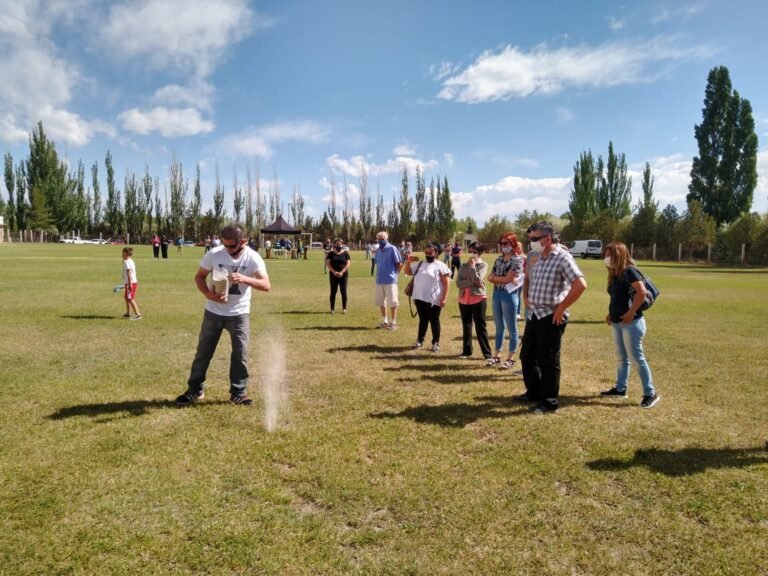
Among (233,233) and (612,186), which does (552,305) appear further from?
(612,186)

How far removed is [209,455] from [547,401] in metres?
3.57

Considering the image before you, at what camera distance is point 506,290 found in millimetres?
7648

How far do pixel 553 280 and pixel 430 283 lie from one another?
3.29m

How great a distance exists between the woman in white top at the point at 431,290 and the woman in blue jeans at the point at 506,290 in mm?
1025

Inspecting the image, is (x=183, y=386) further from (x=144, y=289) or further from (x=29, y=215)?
(x=29, y=215)

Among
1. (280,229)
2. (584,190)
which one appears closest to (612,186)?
(584,190)

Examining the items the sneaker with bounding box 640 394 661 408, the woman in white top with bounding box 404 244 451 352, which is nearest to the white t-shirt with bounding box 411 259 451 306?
the woman in white top with bounding box 404 244 451 352

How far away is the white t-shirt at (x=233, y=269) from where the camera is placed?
17.8 feet

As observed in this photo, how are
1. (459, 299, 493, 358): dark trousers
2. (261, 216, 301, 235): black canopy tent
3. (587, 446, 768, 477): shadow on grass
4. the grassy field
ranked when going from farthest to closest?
1. (261, 216, 301, 235): black canopy tent
2. (459, 299, 493, 358): dark trousers
3. (587, 446, 768, 477): shadow on grass
4. the grassy field

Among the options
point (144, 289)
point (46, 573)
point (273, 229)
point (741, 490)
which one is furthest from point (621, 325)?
point (273, 229)

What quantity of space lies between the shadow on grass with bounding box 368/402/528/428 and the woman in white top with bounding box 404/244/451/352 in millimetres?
2928

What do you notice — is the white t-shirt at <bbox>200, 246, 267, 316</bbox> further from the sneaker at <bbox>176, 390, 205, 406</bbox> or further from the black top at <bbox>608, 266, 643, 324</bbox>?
the black top at <bbox>608, 266, 643, 324</bbox>

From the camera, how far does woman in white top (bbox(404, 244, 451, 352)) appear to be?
28.1 feet

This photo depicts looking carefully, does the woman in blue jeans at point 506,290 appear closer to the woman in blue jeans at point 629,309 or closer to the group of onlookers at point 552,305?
the group of onlookers at point 552,305
